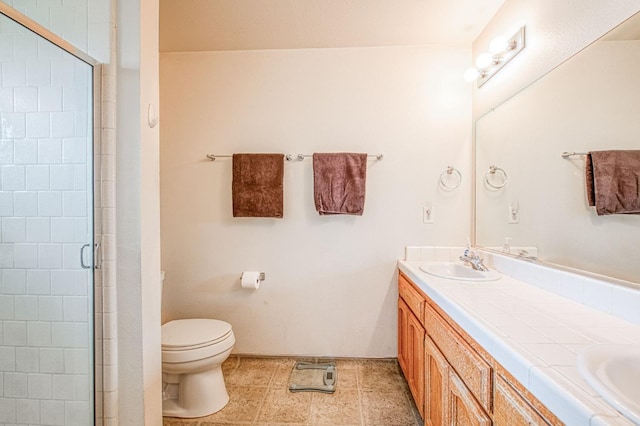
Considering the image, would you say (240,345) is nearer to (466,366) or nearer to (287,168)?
(287,168)

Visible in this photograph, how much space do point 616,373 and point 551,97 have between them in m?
1.24

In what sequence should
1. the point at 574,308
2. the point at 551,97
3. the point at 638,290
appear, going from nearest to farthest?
1. the point at 638,290
2. the point at 574,308
3. the point at 551,97

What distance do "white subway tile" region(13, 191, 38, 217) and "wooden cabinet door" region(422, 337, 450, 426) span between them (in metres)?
1.88

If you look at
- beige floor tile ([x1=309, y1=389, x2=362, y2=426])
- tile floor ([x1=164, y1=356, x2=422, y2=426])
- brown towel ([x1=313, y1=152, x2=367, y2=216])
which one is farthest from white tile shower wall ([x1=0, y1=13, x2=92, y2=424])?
brown towel ([x1=313, y1=152, x2=367, y2=216])

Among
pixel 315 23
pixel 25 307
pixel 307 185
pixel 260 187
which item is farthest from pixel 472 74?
pixel 25 307

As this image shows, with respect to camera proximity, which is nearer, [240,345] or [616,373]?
[616,373]

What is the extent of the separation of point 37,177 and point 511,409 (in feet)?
6.31

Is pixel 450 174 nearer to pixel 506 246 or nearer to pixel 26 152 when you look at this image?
pixel 506 246

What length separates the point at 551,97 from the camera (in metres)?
1.39

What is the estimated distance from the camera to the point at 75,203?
1261mm

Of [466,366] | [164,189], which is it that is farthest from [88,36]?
[466,366]

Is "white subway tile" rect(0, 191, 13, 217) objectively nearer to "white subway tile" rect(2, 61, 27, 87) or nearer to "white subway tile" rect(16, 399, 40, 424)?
"white subway tile" rect(2, 61, 27, 87)

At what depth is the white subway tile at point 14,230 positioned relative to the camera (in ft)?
4.15

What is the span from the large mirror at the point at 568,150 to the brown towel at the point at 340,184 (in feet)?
2.81
